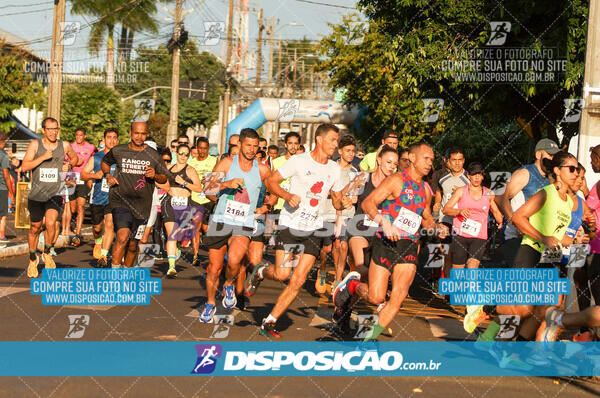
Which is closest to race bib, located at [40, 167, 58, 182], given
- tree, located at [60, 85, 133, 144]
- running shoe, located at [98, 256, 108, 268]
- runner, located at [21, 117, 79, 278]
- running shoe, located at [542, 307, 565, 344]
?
runner, located at [21, 117, 79, 278]

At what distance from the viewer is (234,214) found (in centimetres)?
930

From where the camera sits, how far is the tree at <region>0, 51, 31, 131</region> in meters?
40.2

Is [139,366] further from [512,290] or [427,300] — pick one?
[427,300]

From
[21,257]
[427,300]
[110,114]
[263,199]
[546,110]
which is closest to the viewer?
[263,199]

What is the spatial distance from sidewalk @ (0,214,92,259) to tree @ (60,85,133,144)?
106 ft

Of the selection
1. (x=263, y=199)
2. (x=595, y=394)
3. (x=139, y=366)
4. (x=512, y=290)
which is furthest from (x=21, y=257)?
(x=595, y=394)

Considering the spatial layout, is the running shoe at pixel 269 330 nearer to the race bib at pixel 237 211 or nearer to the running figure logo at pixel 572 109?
the race bib at pixel 237 211

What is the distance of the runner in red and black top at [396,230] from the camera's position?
7750 millimetres

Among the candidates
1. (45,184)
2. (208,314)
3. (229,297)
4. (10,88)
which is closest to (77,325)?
(208,314)

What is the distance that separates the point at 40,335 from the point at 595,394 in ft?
15.7

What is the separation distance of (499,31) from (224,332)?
340 inches

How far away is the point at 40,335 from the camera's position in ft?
26.1

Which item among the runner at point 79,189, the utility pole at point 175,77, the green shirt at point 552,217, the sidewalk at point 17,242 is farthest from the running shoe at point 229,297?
the utility pole at point 175,77

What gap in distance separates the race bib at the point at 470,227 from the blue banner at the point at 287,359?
287 cm
